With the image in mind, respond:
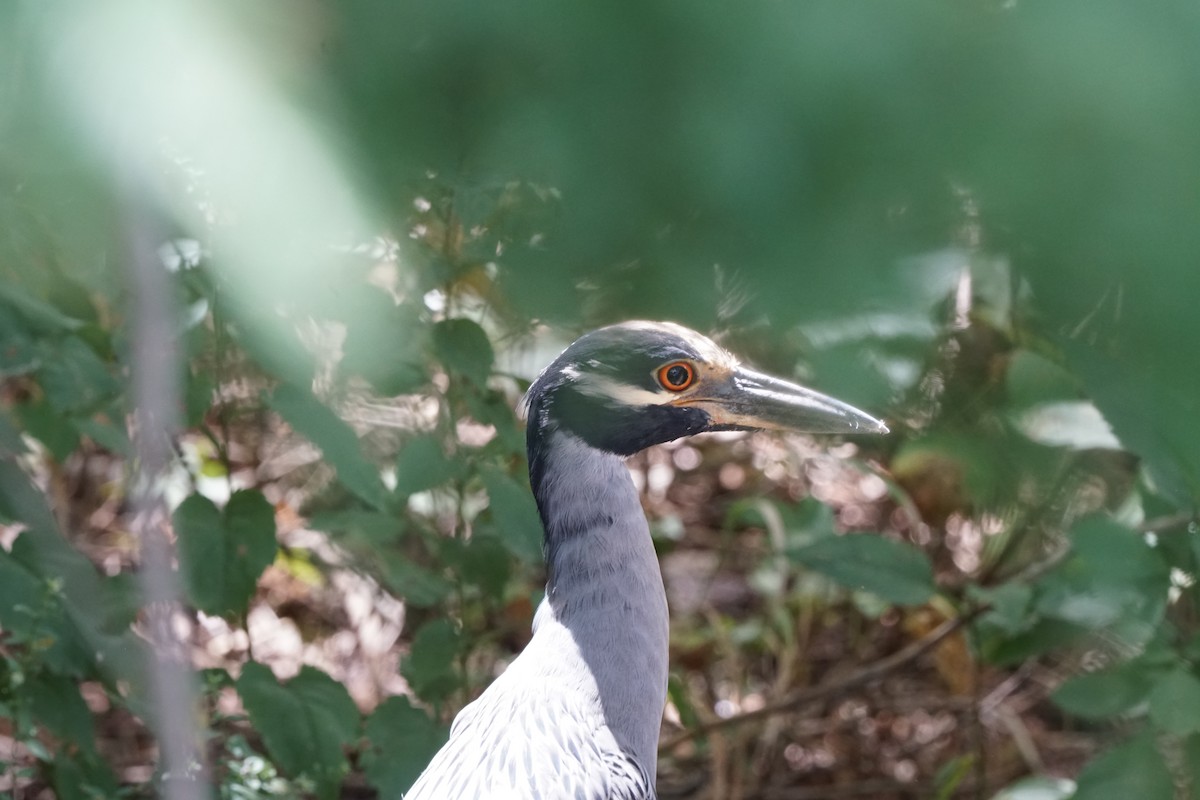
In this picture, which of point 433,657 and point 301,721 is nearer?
point 301,721

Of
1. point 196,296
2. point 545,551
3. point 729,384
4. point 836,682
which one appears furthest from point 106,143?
point 836,682

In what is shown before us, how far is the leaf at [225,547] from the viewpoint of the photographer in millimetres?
2463

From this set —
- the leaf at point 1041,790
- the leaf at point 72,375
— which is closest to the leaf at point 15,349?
the leaf at point 72,375

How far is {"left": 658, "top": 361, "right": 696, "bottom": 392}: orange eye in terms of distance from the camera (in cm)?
216

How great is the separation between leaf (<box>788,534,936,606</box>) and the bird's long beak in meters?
0.65

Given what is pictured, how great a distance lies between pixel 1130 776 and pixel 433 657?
1.53 metres

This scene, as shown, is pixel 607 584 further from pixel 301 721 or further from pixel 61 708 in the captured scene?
pixel 61 708

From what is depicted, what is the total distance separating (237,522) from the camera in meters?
2.52

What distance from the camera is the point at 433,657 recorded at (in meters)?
2.77

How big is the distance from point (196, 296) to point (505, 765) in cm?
99

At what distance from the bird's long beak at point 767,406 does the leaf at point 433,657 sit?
0.89 metres

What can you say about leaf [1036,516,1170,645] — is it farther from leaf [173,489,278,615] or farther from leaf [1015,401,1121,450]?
leaf [173,489,278,615]

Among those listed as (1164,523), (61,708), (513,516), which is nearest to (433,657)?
(513,516)

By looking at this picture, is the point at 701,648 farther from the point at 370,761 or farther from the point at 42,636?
the point at 42,636
